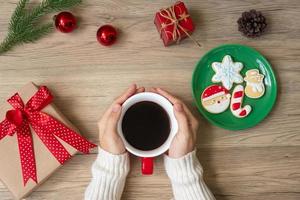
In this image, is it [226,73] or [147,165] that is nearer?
[147,165]

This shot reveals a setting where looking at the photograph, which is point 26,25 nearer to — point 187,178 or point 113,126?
point 113,126

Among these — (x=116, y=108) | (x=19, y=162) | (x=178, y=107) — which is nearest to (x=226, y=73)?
(x=178, y=107)

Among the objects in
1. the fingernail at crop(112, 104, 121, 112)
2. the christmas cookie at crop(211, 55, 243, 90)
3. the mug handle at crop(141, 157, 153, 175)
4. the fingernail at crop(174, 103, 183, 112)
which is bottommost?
the mug handle at crop(141, 157, 153, 175)

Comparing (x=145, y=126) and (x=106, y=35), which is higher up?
(x=106, y=35)

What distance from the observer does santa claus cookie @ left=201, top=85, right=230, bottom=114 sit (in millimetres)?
877

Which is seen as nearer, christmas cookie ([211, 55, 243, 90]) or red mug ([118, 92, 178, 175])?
red mug ([118, 92, 178, 175])

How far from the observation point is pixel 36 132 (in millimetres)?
841

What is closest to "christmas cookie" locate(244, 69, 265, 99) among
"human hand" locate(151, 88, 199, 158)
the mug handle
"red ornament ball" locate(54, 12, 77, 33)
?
"human hand" locate(151, 88, 199, 158)

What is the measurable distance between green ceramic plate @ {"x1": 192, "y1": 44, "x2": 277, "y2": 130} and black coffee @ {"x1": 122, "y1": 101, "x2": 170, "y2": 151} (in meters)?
0.10

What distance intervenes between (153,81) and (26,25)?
30 cm

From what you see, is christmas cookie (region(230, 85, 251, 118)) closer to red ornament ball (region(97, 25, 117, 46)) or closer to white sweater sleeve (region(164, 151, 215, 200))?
white sweater sleeve (region(164, 151, 215, 200))

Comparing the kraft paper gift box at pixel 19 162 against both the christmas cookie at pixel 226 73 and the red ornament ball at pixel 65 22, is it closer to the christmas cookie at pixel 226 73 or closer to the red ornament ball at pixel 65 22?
the red ornament ball at pixel 65 22

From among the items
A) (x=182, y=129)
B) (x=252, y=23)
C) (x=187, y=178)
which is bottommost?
(x=187, y=178)

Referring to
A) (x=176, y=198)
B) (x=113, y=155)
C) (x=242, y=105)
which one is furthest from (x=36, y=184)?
(x=242, y=105)
